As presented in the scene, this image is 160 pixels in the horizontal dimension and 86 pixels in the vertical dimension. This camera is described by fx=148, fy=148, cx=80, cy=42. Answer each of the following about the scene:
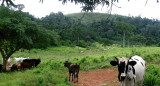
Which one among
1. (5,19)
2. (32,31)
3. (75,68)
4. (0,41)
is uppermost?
(5,19)

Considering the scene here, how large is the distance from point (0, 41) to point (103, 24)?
8530 cm

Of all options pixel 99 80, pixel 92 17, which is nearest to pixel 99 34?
pixel 99 80

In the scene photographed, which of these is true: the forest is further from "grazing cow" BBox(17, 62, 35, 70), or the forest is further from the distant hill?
"grazing cow" BBox(17, 62, 35, 70)

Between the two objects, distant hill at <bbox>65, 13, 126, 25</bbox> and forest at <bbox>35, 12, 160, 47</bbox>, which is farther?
forest at <bbox>35, 12, 160, 47</bbox>

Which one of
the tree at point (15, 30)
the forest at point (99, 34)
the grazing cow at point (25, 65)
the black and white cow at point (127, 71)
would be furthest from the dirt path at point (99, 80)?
the forest at point (99, 34)

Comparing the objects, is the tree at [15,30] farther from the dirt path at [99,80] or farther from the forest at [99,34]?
the forest at [99,34]

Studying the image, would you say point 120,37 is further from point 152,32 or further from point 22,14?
point 22,14

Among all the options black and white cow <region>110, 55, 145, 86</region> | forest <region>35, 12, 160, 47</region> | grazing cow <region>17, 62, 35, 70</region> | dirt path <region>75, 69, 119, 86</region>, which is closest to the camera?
black and white cow <region>110, 55, 145, 86</region>

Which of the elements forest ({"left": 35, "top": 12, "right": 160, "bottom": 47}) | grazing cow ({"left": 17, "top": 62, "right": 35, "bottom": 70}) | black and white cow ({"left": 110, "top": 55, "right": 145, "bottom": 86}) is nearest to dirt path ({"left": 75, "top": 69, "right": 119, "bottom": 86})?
black and white cow ({"left": 110, "top": 55, "right": 145, "bottom": 86})

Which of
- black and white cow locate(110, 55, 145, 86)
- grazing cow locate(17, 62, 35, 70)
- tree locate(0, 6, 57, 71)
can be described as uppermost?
tree locate(0, 6, 57, 71)

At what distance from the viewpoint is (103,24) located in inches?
3679

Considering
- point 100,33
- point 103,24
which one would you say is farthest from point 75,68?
point 103,24

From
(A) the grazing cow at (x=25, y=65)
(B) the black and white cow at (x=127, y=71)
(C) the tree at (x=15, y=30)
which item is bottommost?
(A) the grazing cow at (x=25, y=65)

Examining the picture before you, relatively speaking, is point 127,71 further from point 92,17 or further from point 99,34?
point 99,34
